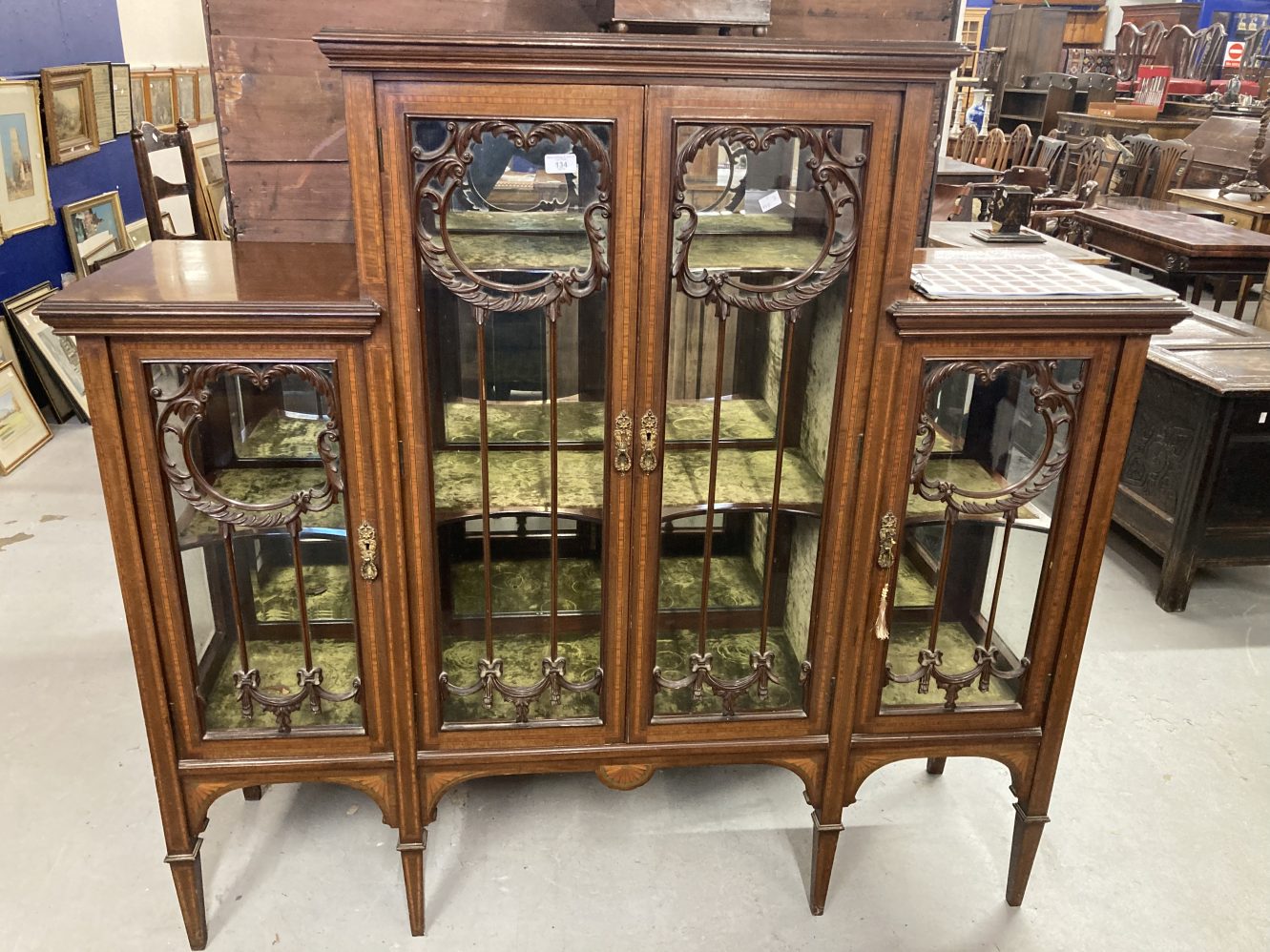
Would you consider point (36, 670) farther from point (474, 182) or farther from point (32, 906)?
point (474, 182)

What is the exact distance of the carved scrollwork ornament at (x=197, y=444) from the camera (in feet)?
4.83

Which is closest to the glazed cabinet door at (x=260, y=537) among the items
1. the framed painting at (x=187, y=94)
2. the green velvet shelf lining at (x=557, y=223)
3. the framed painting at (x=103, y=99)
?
the green velvet shelf lining at (x=557, y=223)

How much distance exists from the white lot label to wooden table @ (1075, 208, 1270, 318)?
13.1ft

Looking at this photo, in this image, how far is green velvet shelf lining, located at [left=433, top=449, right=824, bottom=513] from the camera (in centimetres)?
161

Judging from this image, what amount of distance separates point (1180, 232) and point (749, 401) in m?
4.06

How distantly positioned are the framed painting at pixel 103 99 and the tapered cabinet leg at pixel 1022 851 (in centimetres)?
478

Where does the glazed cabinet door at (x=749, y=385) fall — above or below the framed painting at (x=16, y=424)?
above

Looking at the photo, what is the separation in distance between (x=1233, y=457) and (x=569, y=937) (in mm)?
2386

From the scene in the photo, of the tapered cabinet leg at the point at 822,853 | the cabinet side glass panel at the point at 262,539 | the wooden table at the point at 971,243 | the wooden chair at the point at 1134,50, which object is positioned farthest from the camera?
the wooden chair at the point at 1134,50

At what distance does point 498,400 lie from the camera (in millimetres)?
1577

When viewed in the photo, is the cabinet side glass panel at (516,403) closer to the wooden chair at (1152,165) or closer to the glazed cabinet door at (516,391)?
the glazed cabinet door at (516,391)

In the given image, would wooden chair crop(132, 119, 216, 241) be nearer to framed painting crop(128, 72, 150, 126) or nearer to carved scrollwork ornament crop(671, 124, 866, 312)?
framed painting crop(128, 72, 150, 126)

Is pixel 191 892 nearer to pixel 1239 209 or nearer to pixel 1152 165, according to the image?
pixel 1239 209

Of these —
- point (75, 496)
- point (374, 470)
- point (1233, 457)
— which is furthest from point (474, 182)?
point (75, 496)
